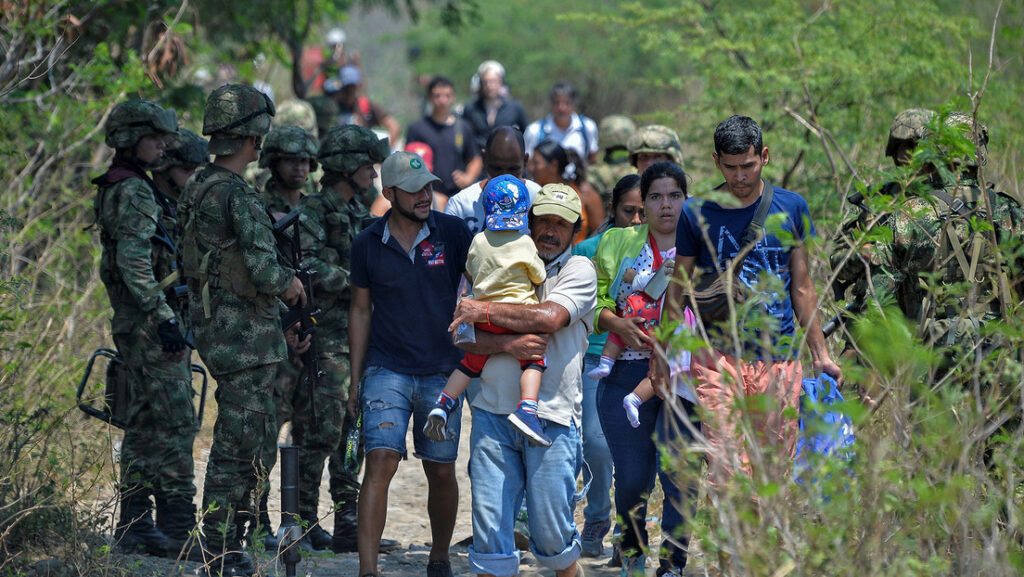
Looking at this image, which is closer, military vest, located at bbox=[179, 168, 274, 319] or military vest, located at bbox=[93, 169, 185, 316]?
military vest, located at bbox=[179, 168, 274, 319]

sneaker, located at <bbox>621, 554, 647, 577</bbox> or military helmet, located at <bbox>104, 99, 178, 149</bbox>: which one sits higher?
military helmet, located at <bbox>104, 99, 178, 149</bbox>

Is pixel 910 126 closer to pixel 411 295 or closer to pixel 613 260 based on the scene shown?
pixel 613 260

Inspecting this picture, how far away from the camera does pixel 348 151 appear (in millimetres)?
6262

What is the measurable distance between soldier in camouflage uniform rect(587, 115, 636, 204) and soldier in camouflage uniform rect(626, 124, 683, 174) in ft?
0.90

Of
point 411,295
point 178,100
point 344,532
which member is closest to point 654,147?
point 411,295

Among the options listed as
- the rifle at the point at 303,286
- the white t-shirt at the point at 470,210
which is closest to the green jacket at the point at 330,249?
the rifle at the point at 303,286

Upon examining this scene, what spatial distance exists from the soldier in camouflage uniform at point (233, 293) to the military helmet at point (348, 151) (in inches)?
30.6

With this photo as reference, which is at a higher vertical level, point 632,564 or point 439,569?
point 632,564

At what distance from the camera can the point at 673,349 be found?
11.5 ft

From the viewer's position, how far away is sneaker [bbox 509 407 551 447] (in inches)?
179

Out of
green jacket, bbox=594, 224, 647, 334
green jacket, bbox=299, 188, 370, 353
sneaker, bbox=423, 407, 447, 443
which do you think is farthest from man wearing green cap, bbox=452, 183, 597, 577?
green jacket, bbox=299, 188, 370, 353

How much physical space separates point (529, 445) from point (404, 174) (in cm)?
140

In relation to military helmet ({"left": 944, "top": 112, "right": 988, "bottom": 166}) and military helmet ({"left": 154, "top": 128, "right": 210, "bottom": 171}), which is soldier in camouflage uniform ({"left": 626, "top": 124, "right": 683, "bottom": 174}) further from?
military helmet ({"left": 154, "top": 128, "right": 210, "bottom": 171})

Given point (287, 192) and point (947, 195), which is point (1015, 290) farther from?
point (287, 192)
